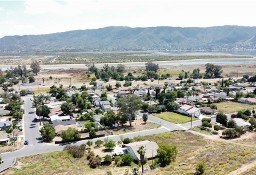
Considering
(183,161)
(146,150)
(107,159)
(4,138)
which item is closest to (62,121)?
(4,138)

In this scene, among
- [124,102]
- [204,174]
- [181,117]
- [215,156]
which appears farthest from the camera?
[181,117]

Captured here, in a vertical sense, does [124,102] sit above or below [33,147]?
above

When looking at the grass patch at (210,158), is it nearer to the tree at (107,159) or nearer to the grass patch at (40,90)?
the tree at (107,159)

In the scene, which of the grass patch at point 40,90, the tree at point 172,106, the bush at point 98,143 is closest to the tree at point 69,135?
the bush at point 98,143

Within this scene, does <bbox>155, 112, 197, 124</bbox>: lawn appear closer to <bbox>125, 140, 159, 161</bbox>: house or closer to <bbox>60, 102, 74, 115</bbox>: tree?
<bbox>60, 102, 74, 115</bbox>: tree

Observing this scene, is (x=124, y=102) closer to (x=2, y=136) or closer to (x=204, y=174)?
(x=2, y=136)

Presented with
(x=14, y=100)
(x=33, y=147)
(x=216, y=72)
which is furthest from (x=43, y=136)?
(x=216, y=72)

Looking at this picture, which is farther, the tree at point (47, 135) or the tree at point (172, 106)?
the tree at point (172, 106)
